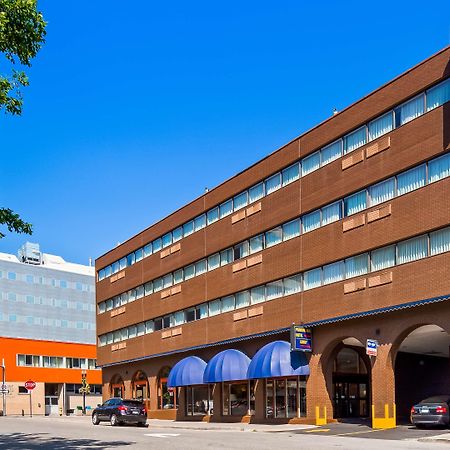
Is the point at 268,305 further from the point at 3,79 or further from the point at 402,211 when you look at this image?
the point at 3,79

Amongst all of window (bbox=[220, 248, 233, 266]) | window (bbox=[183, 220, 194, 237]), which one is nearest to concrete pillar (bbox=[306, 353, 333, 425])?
window (bbox=[220, 248, 233, 266])

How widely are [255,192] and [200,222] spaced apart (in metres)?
7.24

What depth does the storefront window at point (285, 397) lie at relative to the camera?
3825 cm

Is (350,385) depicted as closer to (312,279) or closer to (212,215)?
(312,279)

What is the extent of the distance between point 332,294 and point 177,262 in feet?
60.8

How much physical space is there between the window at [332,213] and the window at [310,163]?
248 centimetres

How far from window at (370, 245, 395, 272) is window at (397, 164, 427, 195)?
8.48ft

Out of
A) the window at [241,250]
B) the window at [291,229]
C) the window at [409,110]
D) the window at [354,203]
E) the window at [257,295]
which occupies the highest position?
the window at [409,110]

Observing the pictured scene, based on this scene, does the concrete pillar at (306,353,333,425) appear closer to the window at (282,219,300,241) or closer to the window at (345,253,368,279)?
the window at (345,253,368,279)

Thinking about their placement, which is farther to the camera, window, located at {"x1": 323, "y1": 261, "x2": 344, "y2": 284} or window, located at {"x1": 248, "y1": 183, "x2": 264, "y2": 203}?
window, located at {"x1": 248, "y1": 183, "x2": 264, "y2": 203}

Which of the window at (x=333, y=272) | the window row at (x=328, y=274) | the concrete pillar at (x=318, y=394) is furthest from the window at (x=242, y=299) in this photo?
the window at (x=333, y=272)

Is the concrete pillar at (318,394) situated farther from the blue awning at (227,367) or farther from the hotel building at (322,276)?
the blue awning at (227,367)

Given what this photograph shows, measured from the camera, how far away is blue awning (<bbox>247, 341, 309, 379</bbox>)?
123 ft

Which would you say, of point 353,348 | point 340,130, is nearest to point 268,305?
point 353,348
